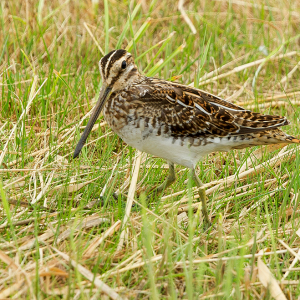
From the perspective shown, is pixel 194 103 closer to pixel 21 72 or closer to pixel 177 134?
pixel 177 134

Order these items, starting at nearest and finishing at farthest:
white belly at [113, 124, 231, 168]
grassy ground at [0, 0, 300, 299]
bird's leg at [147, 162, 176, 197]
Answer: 1. grassy ground at [0, 0, 300, 299]
2. white belly at [113, 124, 231, 168]
3. bird's leg at [147, 162, 176, 197]

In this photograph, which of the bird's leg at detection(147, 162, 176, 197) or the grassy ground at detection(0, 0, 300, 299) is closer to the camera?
the grassy ground at detection(0, 0, 300, 299)

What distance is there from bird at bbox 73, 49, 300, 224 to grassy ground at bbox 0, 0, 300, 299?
34 centimetres

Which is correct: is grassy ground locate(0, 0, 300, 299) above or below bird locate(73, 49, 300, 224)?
below

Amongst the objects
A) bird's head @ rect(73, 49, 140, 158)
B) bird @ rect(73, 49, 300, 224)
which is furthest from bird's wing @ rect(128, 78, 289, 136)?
bird's head @ rect(73, 49, 140, 158)

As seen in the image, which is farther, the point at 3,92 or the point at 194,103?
the point at 3,92

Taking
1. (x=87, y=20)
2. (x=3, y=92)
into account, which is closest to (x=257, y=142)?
(x=3, y=92)

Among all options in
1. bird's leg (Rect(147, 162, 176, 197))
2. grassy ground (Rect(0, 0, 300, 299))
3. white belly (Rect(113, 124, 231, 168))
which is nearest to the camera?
grassy ground (Rect(0, 0, 300, 299))

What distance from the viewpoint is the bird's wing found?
13.3 feet

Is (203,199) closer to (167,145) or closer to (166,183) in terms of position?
(166,183)

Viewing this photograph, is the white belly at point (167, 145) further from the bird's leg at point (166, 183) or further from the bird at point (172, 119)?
the bird's leg at point (166, 183)

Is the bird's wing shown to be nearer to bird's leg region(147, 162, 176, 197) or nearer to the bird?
the bird

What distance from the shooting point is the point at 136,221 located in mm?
3547

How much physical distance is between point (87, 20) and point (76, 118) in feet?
8.05
